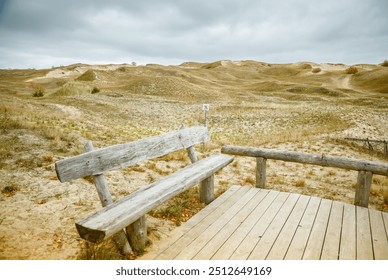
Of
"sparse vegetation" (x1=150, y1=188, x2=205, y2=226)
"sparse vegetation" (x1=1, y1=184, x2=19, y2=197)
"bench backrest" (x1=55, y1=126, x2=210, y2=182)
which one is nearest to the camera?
"bench backrest" (x1=55, y1=126, x2=210, y2=182)

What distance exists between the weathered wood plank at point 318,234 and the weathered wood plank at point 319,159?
72 cm

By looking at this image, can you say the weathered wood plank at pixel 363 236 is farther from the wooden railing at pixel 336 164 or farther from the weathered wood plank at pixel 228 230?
the weathered wood plank at pixel 228 230

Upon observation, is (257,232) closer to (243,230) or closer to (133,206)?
(243,230)

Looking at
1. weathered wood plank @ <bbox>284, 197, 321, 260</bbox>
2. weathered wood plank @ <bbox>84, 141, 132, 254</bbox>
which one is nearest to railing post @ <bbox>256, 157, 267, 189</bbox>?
weathered wood plank @ <bbox>284, 197, 321, 260</bbox>

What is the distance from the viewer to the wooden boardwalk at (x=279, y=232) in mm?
3238

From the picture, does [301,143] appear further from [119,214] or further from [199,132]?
[119,214]

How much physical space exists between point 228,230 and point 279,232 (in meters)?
0.68

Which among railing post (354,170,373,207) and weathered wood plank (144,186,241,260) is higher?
railing post (354,170,373,207)

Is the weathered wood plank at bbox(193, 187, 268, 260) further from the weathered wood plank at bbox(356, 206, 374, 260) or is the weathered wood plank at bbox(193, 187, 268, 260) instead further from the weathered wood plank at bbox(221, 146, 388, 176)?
the weathered wood plank at bbox(356, 206, 374, 260)

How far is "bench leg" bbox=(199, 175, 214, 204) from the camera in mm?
4828

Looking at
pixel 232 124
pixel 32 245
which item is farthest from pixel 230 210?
pixel 232 124

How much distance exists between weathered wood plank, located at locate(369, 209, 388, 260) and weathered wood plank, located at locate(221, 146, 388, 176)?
706mm

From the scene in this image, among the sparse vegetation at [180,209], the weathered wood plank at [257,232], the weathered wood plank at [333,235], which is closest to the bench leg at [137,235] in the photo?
the sparse vegetation at [180,209]
